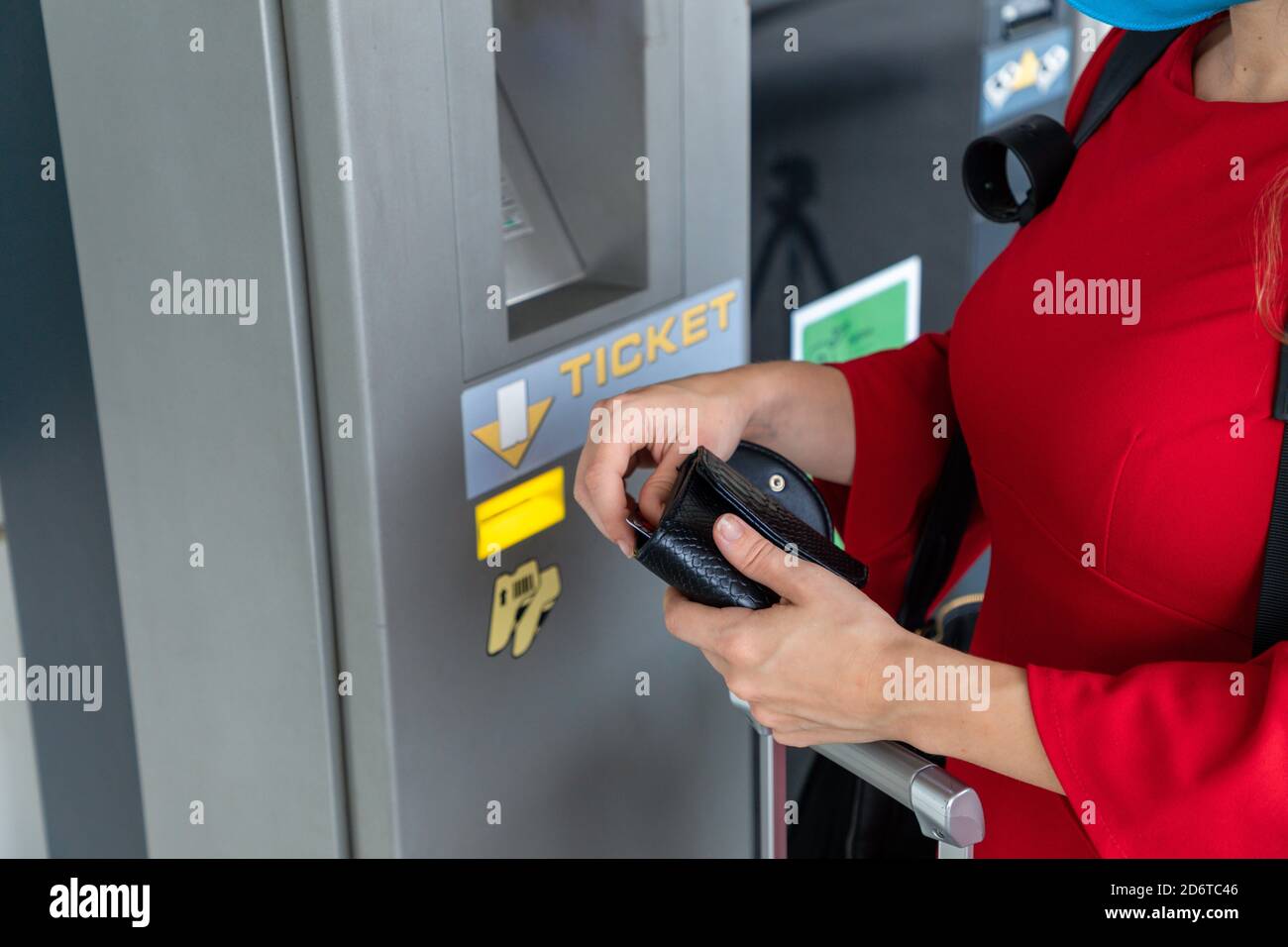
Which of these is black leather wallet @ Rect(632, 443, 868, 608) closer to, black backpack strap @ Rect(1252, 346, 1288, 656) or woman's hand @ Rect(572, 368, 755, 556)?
woman's hand @ Rect(572, 368, 755, 556)

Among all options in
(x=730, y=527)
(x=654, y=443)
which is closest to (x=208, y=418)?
(x=654, y=443)

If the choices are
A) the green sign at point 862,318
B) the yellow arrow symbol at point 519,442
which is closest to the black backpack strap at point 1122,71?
the yellow arrow symbol at point 519,442

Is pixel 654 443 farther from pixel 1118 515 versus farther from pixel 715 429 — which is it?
pixel 1118 515

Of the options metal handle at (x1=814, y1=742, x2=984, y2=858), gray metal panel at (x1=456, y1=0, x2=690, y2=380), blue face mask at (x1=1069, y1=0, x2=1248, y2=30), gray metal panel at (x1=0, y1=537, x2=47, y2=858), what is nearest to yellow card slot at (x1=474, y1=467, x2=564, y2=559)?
gray metal panel at (x1=456, y1=0, x2=690, y2=380)

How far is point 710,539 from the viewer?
3.50 ft

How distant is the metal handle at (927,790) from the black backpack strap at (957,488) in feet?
0.97

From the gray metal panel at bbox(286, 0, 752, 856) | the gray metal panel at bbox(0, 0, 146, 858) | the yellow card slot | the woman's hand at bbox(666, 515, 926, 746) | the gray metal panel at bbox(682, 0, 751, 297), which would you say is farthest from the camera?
the gray metal panel at bbox(682, 0, 751, 297)

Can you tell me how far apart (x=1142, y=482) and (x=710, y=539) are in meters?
0.33

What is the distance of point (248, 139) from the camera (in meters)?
1.14

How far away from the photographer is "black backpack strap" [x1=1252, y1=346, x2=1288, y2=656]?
3.09 feet

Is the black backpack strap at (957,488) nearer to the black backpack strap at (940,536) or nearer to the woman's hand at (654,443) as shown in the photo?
the black backpack strap at (940,536)

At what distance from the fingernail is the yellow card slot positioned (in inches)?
14.7

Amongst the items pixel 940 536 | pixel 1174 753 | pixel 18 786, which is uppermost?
pixel 940 536

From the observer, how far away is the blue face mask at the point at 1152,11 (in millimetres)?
1062
